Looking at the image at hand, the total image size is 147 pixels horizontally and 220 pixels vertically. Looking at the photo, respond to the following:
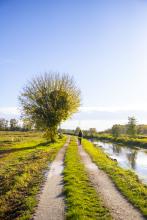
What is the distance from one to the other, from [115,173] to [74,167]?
12.7ft

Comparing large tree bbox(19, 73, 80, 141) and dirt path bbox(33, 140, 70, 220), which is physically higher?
large tree bbox(19, 73, 80, 141)

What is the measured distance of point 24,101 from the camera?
174ft

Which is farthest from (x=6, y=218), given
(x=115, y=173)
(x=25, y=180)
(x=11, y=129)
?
(x=11, y=129)

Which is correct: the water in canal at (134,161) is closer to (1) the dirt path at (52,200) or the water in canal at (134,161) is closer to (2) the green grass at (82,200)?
(2) the green grass at (82,200)

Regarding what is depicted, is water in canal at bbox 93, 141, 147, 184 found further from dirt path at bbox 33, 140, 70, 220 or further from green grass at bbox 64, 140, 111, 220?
dirt path at bbox 33, 140, 70, 220

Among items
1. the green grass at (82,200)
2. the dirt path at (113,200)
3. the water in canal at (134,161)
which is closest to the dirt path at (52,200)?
the green grass at (82,200)

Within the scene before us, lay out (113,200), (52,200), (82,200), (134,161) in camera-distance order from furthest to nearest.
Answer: (134,161), (113,200), (52,200), (82,200)

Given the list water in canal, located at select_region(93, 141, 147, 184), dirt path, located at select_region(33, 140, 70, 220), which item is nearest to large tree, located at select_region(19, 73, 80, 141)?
water in canal, located at select_region(93, 141, 147, 184)

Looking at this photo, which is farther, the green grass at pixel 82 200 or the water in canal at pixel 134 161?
the water in canal at pixel 134 161

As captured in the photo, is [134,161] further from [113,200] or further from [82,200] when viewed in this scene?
[82,200]

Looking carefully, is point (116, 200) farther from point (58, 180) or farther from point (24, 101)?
point (24, 101)

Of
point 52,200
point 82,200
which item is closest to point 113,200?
point 82,200

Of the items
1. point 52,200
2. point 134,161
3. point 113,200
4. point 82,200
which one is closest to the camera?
point 82,200

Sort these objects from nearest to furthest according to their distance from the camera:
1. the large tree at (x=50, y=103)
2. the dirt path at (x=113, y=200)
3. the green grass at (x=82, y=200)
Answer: the green grass at (x=82, y=200), the dirt path at (x=113, y=200), the large tree at (x=50, y=103)
